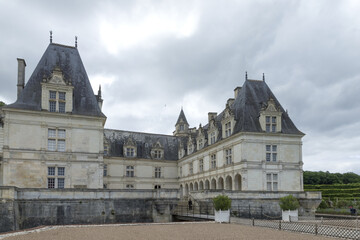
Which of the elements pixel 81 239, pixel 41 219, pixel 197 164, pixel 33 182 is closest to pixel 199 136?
pixel 197 164

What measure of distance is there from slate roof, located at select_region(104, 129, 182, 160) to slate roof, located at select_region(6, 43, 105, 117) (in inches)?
599

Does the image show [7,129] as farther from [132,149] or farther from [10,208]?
[132,149]

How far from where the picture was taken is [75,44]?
31062 mm

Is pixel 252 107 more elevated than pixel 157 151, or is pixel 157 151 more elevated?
pixel 252 107

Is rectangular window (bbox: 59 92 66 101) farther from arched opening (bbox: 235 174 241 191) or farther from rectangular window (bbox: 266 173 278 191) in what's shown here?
rectangular window (bbox: 266 173 278 191)

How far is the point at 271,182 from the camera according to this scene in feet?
101

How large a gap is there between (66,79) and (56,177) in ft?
25.8

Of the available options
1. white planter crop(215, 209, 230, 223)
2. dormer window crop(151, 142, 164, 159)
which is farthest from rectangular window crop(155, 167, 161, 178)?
white planter crop(215, 209, 230, 223)

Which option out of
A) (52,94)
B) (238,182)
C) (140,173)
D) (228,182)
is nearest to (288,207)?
(238,182)

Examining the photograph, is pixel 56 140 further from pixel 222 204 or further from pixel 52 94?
pixel 222 204

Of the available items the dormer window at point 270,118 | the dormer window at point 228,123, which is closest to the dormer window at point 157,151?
the dormer window at point 228,123

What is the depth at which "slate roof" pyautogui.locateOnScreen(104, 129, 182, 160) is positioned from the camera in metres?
44.6

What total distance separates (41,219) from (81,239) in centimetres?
937

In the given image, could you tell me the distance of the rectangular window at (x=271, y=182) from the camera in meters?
30.8
